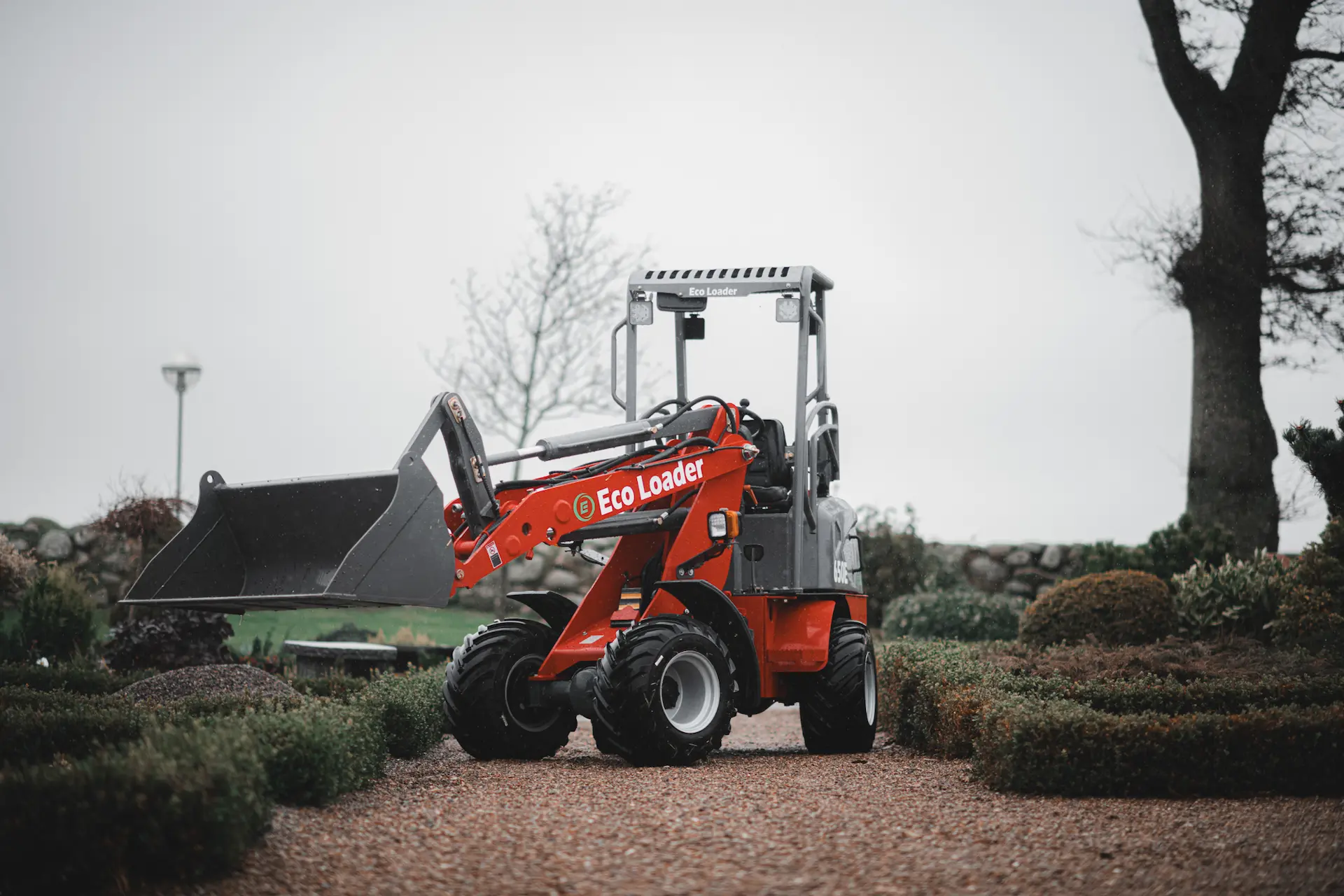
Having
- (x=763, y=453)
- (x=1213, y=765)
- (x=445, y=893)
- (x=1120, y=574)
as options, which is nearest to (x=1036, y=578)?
(x=1120, y=574)

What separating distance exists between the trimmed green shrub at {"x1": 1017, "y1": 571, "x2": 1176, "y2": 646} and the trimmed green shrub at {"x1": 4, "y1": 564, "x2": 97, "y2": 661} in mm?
9631

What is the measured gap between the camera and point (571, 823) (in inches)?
213

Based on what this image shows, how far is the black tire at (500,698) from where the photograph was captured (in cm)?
775

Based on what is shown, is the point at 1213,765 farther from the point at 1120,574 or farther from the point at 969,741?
the point at 1120,574

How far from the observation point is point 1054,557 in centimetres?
1917

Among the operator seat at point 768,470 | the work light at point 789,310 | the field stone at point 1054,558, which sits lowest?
the field stone at point 1054,558

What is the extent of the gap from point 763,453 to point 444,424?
287 centimetres

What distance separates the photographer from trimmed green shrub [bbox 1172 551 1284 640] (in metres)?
12.5

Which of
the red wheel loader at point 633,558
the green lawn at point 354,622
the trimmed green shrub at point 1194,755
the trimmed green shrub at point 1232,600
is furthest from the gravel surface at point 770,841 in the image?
the green lawn at point 354,622

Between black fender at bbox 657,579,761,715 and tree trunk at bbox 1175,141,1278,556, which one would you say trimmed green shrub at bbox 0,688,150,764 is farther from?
tree trunk at bbox 1175,141,1278,556

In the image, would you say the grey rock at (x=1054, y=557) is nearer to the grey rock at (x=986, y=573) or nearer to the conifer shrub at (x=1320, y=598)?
the grey rock at (x=986, y=573)

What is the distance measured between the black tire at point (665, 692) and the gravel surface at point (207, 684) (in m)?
2.78

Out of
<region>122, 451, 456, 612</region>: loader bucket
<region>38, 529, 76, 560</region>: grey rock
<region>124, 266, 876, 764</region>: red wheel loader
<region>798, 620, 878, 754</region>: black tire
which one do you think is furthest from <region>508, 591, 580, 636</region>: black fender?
<region>38, 529, 76, 560</region>: grey rock

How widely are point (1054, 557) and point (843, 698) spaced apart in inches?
457
